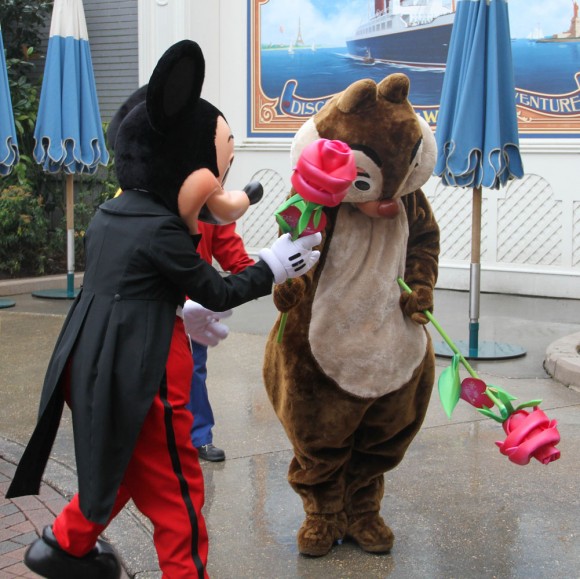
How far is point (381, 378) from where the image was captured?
332 cm

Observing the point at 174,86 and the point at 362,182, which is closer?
the point at 174,86

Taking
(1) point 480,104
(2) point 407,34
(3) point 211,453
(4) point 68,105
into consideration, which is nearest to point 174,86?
(3) point 211,453

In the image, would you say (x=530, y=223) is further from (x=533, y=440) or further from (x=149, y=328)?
(x=149, y=328)

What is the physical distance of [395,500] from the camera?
162 inches

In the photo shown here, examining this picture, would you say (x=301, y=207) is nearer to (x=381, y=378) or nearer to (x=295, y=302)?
(x=295, y=302)

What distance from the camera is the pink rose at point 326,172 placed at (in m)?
2.89

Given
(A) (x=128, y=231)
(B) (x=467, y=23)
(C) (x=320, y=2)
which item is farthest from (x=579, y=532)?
(C) (x=320, y=2)

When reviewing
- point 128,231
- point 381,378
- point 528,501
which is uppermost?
point 128,231

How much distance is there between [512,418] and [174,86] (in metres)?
1.57

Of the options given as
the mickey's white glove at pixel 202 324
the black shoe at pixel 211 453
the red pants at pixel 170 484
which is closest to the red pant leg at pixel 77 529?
the red pants at pixel 170 484

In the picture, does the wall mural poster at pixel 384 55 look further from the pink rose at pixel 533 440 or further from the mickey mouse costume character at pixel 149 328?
the mickey mouse costume character at pixel 149 328

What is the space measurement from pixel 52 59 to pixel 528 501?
6.86 m

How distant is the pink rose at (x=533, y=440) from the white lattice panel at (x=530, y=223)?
654cm

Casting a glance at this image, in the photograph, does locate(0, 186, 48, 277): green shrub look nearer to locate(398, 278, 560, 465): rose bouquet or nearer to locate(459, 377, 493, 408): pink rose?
locate(398, 278, 560, 465): rose bouquet
